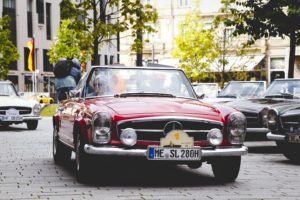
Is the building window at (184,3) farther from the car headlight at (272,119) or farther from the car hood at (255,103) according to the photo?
the car headlight at (272,119)

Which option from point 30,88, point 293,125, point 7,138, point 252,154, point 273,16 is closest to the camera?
point 293,125

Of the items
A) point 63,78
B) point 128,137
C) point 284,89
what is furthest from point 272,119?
point 63,78

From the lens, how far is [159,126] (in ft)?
27.5

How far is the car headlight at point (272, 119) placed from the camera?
12000mm

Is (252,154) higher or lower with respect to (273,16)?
lower

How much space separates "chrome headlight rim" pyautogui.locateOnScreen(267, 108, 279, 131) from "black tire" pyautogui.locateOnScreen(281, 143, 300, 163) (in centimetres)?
34

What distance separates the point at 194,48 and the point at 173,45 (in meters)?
10.2

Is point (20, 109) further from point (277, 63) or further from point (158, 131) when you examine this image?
point (277, 63)

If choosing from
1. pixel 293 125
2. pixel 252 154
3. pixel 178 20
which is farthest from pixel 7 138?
pixel 178 20

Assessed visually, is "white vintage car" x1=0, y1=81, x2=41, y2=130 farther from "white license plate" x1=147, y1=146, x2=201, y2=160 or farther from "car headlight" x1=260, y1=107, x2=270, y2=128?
"white license plate" x1=147, y1=146, x2=201, y2=160

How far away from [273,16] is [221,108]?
15710 mm

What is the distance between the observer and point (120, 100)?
29.5ft

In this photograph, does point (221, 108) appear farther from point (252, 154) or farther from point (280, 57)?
point (280, 57)

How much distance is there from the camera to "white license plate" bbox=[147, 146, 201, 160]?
822cm
